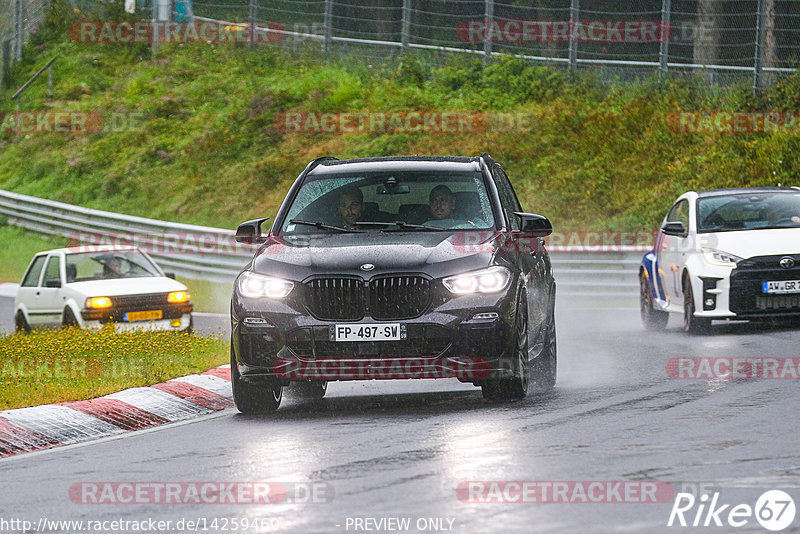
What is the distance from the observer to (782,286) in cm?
1519

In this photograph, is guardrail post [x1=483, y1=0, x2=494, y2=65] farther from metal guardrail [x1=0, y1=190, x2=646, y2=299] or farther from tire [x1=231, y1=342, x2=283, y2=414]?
tire [x1=231, y1=342, x2=283, y2=414]

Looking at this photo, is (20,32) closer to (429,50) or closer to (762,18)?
(429,50)

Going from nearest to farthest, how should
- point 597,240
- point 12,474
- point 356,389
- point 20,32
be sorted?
point 12,474 → point 356,389 → point 597,240 → point 20,32

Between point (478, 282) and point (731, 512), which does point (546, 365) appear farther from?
point (731, 512)

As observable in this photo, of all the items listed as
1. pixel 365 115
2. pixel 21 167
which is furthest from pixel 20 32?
pixel 365 115

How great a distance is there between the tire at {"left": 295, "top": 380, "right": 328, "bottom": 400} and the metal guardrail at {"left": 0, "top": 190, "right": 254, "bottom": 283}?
45.2 ft

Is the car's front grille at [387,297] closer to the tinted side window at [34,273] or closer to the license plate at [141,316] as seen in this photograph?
the license plate at [141,316]

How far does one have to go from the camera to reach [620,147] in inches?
1224

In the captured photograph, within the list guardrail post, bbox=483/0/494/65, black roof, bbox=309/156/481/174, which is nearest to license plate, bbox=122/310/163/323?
black roof, bbox=309/156/481/174

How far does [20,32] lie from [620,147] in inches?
788

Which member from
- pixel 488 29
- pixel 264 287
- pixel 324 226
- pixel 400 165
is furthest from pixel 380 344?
pixel 488 29

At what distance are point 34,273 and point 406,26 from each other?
18185 mm

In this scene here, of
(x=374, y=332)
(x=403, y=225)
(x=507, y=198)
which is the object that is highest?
(x=507, y=198)

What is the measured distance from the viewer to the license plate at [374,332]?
9.47 metres
